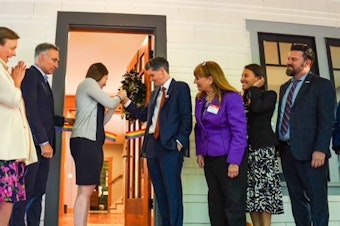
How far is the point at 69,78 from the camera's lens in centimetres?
782

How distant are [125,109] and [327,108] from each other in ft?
5.56

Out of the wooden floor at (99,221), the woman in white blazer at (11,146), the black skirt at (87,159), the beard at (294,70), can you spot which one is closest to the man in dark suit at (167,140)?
the black skirt at (87,159)

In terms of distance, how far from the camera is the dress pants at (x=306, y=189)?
2668 mm

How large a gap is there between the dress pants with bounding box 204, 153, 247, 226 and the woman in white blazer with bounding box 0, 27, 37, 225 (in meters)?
1.22

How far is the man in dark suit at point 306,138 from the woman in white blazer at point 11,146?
1.84 metres

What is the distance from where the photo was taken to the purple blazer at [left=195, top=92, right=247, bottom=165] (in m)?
2.65

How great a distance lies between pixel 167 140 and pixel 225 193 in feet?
1.93

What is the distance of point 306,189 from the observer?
2.79 meters

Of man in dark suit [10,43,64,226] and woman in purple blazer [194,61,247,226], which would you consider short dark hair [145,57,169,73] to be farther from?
man in dark suit [10,43,64,226]

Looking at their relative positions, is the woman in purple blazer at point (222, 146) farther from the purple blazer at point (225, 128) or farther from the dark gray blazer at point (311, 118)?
the dark gray blazer at point (311, 118)

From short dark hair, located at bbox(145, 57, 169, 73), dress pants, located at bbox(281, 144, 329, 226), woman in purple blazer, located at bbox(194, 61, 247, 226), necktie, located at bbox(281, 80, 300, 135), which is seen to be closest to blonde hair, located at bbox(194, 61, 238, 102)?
woman in purple blazer, located at bbox(194, 61, 247, 226)

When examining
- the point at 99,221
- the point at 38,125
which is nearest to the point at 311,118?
the point at 38,125

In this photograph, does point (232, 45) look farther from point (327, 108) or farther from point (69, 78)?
point (69, 78)

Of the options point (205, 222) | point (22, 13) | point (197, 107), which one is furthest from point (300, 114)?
point (22, 13)
